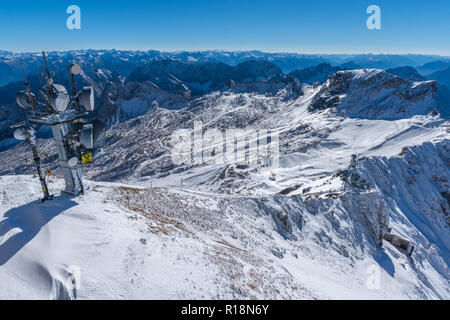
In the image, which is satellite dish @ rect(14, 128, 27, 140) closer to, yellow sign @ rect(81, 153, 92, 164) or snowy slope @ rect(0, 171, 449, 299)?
yellow sign @ rect(81, 153, 92, 164)

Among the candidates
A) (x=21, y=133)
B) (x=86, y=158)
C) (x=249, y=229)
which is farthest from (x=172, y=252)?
(x=21, y=133)

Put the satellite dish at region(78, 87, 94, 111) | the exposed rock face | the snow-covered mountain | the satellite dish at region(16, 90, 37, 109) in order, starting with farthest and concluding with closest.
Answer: the exposed rock face → the satellite dish at region(78, 87, 94, 111) → the satellite dish at region(16, 90, 37, 109) → the snow-covered mountain

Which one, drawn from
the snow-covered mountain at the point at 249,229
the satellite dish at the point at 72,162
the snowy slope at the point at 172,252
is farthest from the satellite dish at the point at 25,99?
Result: the snowy slope at the point at 172,252

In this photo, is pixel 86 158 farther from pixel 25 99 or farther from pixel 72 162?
pixel 25 99

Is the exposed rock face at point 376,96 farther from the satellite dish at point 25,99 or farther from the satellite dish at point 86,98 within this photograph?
the satellite dish at point 25,99

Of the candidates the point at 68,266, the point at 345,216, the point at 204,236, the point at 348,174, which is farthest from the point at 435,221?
the point at 68,266

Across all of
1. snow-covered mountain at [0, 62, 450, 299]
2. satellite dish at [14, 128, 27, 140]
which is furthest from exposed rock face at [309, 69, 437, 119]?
satellite dish at [14, 128, 27, 140]
